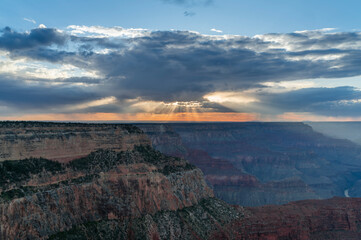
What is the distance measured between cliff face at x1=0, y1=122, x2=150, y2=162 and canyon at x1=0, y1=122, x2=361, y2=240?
201 millimetres

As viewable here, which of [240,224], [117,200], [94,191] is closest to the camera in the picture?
[94,191]

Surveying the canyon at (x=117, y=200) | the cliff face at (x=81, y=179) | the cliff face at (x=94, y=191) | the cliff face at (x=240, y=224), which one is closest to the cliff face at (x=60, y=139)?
the cliff face at (x=81, y=179)

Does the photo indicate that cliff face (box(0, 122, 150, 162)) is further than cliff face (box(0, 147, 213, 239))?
Yes

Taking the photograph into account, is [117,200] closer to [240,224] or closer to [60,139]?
[60,139]

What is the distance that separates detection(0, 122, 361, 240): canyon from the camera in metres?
57.4

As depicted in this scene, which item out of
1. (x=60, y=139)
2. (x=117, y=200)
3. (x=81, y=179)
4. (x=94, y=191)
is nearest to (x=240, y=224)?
(x=117, y=200)

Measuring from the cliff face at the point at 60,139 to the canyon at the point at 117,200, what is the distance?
0.66ft

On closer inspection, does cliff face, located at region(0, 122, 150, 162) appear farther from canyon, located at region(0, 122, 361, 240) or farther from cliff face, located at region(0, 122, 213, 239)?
canyon, located at region(0, 122, 361, 240)

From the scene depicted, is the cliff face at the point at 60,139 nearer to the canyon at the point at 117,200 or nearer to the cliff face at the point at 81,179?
the cliff face at the point at 81,179

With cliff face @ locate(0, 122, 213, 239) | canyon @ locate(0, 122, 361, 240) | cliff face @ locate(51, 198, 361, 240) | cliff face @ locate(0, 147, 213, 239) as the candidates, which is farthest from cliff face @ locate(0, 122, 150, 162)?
cliff face @ locate(51, 198, 361, 240)

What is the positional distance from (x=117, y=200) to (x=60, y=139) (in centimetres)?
1763

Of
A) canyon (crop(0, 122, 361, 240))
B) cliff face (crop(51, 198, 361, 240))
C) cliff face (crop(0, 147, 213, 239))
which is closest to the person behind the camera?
cliff face (crop(0, 147, 213, 239))

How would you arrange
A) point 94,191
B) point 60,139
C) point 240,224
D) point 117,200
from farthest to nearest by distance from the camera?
point 240,224 → point 60,139 → point 117,200 → point 94,191

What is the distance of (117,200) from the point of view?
69938mm
